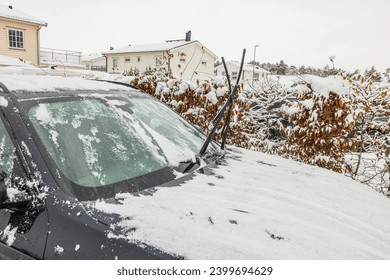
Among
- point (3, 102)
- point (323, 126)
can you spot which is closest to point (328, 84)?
point (323, 126)

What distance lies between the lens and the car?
1.23 m

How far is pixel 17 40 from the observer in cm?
2339

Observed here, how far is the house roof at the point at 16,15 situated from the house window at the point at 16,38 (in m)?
1.08

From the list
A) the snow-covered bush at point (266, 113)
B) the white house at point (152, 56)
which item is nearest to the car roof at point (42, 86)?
the snow-covered bush at point (266, 113)

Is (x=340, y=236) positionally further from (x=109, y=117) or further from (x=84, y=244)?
(x=109, y=117)

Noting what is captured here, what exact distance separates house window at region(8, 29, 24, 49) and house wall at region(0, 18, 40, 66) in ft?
0.77

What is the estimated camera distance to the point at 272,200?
5.47 ft

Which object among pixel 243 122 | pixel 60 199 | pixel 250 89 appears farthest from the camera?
pixel 250 89

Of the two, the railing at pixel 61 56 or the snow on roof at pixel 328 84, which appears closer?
the snow on roof at pixel 328 84

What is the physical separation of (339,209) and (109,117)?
5.13 ft

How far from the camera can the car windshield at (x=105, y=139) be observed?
158 cm

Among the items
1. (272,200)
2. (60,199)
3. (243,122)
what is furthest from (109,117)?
(243,122)

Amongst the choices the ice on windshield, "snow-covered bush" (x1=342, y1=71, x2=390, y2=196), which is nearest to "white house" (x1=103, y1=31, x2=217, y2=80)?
"snow-covered bush" (x1=342, y1=71, x2=390, y2=196)

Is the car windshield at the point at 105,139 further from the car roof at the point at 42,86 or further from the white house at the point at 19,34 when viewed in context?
the white house at the point at 19,34
